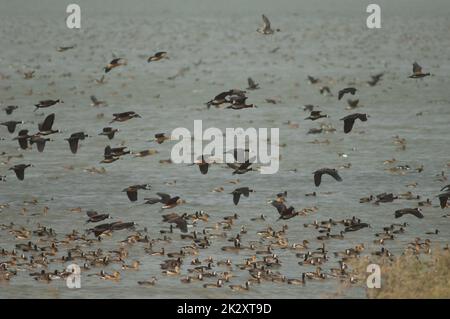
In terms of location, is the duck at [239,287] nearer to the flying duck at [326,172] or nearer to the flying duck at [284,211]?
the flying duck at [284,211]

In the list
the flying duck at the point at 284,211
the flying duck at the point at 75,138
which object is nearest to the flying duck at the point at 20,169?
the flying duck at the point at 75,138

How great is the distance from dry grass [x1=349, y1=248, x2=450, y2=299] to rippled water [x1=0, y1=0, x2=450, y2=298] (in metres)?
0.65

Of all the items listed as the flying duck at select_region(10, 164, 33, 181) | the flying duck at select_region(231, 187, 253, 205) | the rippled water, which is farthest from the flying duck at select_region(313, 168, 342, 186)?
the flying duck at select_region(10, 164, 33, 181)

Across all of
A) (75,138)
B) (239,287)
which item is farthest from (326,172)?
(239,287)

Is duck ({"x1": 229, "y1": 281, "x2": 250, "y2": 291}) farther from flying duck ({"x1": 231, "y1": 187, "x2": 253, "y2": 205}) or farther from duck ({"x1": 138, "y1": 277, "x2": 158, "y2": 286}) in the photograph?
flying duck ({"x1": 231, "y1": 187, "x2": 253, "y2": 205})

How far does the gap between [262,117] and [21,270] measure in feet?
67.1

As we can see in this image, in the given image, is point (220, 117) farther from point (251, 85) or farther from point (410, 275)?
point (410, 275)

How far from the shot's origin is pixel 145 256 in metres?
25.0

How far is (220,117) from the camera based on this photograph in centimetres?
4366

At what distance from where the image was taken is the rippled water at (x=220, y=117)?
1054 inches

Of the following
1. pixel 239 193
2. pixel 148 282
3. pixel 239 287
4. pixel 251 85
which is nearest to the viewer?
pixel 239 287

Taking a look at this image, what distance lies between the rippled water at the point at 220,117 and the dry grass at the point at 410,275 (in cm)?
65

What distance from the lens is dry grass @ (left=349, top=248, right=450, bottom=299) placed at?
21.9m

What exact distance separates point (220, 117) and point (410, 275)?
2151cm
